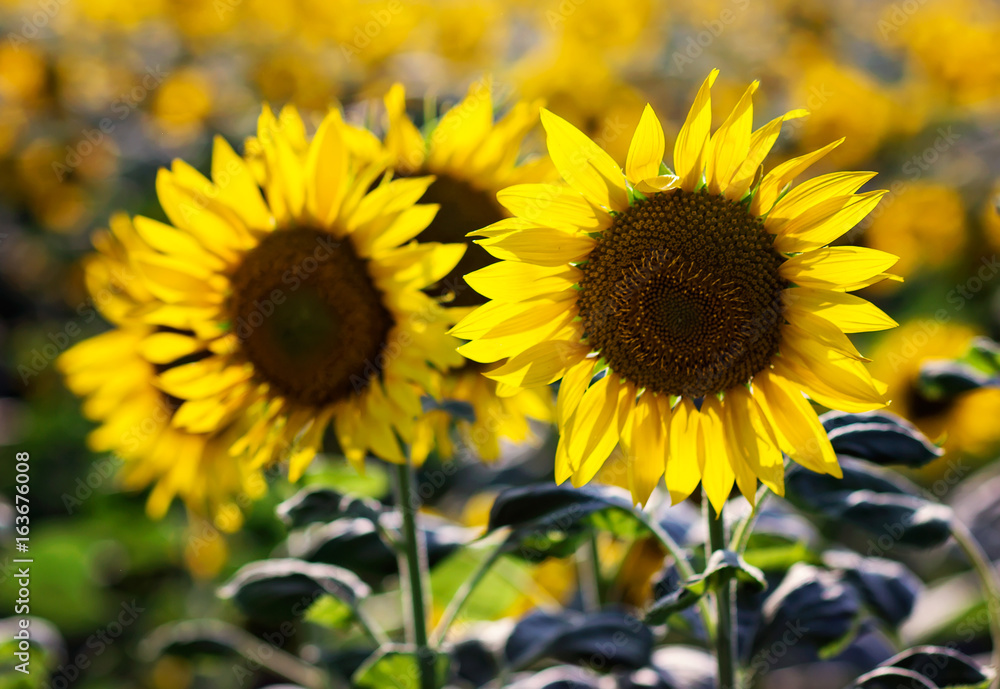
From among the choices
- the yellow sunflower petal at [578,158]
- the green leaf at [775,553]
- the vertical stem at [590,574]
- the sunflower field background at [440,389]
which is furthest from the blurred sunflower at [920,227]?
the yellow sunflower petal at [578,158]

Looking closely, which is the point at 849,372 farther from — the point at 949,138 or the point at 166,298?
the point at 949,138

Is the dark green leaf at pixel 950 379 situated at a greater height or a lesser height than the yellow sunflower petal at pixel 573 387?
greater

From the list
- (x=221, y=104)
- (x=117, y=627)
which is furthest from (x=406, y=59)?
(x=117, y=627)

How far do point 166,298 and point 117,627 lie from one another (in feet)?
6.11

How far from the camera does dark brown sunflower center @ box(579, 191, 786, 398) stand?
1.11 meters

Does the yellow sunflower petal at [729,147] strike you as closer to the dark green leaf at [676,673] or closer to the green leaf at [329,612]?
the dark green leaf at [676,673]

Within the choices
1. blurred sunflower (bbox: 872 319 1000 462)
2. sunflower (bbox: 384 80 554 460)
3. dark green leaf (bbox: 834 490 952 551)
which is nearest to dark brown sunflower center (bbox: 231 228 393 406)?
sunflower (bbox: 384 80 554 460)

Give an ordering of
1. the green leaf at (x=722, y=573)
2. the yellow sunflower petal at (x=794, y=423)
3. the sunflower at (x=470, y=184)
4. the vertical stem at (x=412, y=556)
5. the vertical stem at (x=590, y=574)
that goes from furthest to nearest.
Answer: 1. the vertical stem at (x=590, y=574)
2. the sunflower at (x=470, y=184)
3. the vertical stem at (x=412, y=556)
4. the yellow sunflower petal at (x=794, y=423)
5. the green leaf at (x=722, y=573)

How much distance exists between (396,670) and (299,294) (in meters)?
0.63

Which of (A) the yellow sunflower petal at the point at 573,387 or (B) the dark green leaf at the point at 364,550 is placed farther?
(B) the dark green leaf at the point at 364,550

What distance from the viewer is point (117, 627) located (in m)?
2.92

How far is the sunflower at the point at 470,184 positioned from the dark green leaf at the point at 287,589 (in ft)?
0.94

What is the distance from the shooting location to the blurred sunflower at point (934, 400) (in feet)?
8.32

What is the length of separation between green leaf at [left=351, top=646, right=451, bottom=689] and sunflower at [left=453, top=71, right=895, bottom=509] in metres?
0.41
